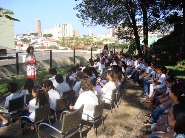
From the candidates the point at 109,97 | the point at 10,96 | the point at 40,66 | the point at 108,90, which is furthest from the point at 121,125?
the point at 40,66

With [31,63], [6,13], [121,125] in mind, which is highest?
[6,13]

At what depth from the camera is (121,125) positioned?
5020mm

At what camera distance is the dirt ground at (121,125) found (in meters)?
4.50

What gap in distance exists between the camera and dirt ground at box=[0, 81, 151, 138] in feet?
14.8

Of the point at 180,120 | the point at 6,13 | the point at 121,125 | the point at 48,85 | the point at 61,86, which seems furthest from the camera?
the point at 6,13

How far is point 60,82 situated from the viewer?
220 inches

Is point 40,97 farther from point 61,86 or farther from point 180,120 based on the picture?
point 180,120

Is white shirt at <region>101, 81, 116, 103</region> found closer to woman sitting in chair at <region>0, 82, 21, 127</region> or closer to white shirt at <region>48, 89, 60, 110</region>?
white shirt at <region>48, 89, 60, 110</region>

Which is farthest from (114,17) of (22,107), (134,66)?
(22,107)

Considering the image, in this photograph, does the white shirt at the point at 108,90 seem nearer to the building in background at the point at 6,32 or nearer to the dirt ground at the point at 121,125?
the dirt ground at the point at 121,125

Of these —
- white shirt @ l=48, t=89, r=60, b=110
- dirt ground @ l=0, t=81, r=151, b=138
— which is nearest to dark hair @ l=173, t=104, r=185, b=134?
dirt ground @ l=0, t=81, r=151, b=138

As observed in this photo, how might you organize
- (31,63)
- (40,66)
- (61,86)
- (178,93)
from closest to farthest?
(178,93)
(61,86)
(31,63)
(40,66)

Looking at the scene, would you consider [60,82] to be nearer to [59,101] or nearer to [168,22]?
[59,101]

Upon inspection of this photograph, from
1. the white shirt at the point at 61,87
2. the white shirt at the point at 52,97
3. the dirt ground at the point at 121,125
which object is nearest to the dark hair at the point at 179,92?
the dirt ground at the point at 121,125
